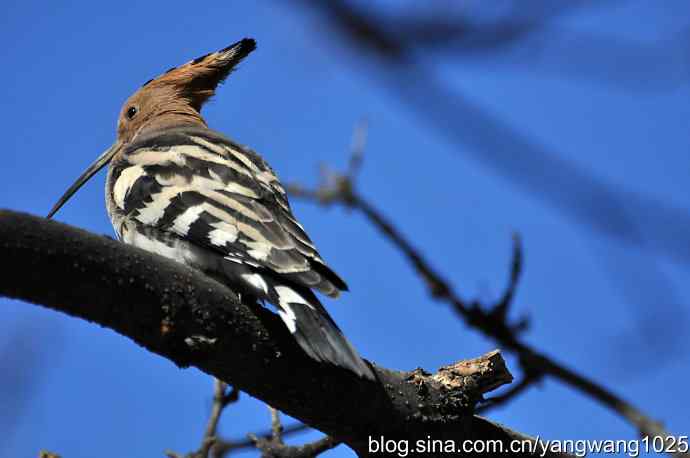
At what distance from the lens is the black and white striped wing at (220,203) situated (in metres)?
2.71

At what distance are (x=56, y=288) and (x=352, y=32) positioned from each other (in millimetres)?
1248

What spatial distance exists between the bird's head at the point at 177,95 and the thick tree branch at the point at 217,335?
98.2 inches

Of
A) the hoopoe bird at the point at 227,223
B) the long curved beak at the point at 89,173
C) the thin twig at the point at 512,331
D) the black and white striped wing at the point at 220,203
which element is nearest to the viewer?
the thin twig at the point at 512,331

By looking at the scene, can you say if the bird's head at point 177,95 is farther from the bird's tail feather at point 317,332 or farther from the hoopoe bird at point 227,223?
the bird's tail feather at point 317,332

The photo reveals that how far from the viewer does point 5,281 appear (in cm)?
195

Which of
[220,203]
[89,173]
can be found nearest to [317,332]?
[220,203]

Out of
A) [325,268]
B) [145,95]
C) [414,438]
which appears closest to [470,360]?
[414,438]

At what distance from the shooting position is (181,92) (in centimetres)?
489

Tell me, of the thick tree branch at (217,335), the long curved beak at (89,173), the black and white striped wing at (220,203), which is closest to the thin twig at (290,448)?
the thick tree branch at (217,335)

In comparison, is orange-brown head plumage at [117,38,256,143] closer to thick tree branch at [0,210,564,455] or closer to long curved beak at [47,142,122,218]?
long curved beak at [47,142,122,218]

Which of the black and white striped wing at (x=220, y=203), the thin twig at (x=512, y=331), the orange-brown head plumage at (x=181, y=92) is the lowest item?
the thin twig at (x=512, y=331)

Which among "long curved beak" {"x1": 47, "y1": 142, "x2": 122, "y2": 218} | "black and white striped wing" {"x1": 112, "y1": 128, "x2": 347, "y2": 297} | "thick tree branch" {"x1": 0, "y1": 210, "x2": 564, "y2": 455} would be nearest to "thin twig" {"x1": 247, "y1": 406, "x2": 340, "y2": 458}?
"thick tree branch" {"x1": 0, "y1": 210, "x2": 564, "y2": 455}

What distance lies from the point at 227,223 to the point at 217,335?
28.9 inches

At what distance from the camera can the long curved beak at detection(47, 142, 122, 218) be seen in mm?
4363
